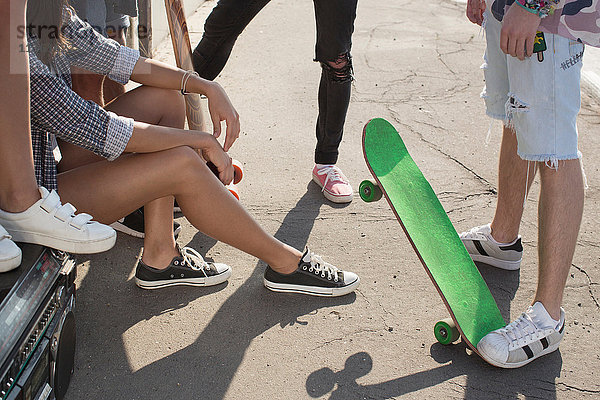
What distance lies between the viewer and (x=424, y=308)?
2.61 metres

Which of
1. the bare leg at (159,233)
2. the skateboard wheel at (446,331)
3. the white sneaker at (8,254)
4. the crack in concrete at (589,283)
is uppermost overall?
the white sneaker at (8,254)

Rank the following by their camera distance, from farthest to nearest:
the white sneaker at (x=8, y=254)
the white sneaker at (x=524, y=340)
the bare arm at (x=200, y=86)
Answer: the bare arm at (x=200, y=86) → the white sneaker at (x=524, y=340) → the white sneaker at (x=8, y=254)

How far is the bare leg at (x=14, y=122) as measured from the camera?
1746 mm

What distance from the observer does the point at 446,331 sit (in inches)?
91.9

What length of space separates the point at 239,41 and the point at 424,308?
3675mm

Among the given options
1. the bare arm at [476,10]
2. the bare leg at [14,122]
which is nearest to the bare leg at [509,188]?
the bare arm at [476,10]

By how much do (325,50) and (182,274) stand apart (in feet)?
4.12

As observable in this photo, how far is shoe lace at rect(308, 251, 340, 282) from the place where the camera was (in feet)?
8.57

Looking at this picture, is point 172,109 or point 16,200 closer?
point 16,200

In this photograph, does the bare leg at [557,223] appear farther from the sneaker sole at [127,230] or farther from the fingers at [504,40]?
the sneaker sole at [127,230]

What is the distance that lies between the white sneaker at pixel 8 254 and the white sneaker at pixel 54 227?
0.08 m

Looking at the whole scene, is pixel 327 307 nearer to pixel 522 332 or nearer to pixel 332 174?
pixel 522 332

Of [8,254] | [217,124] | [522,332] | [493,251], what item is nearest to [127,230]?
[217,124]

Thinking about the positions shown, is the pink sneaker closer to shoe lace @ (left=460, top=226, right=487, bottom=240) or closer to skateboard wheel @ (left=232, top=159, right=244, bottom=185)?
skateboard wheel @ (left=232, top=159, right=244, bottom=185)
